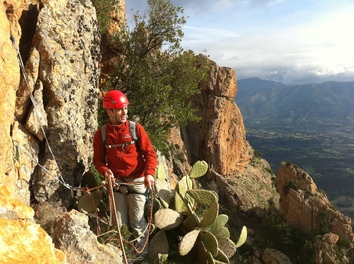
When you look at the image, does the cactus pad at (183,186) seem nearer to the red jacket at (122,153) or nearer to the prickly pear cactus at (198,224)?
the prickly pear cactus at (198,224)

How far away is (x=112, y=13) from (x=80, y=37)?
34.7ft

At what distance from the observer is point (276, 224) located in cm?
4331

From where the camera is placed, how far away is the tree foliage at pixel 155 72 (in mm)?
14727

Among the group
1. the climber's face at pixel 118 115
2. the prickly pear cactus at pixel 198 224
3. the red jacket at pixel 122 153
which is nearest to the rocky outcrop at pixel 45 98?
the red jacket at pixel 122 153

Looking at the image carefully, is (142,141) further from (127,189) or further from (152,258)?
(152,258)

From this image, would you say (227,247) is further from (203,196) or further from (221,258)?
(203,196)

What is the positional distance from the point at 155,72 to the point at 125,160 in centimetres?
1029

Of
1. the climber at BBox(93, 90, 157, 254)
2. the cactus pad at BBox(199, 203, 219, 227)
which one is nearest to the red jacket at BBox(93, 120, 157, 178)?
the climber at BBox(93, 90, 157, 254)

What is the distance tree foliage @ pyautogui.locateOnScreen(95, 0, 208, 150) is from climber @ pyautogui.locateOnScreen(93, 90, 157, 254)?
809 centimetres

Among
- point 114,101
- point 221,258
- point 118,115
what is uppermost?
point 114,101

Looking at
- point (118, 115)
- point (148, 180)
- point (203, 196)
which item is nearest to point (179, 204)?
point (203, 196)

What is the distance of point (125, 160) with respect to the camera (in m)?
6.19

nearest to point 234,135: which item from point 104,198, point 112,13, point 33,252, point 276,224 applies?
point 276,224

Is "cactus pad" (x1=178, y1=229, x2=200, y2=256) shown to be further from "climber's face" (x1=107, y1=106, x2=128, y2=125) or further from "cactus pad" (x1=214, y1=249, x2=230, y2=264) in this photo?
"climber's face" (x1=107, y1=106, x2=128, y2=125)
